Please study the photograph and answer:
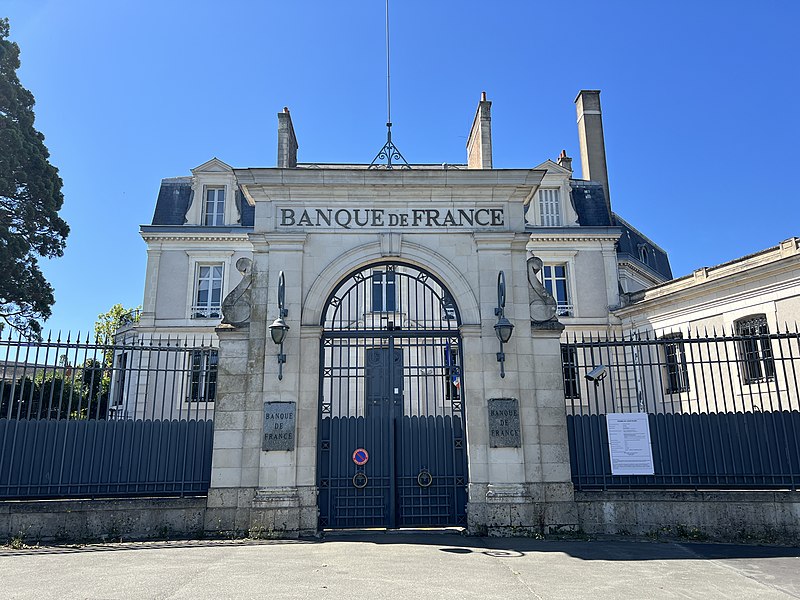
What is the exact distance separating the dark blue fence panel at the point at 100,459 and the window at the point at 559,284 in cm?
1643

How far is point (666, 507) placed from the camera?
8.03 m

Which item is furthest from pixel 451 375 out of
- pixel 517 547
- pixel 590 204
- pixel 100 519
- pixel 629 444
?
pixel 590 204

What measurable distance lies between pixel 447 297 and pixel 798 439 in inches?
218

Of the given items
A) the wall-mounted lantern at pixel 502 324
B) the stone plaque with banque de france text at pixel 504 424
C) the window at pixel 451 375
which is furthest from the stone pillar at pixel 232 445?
the wall-mounted lantern at pixel 502 324

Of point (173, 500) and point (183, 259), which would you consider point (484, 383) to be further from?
point (183, 259)

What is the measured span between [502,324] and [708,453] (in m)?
3.55

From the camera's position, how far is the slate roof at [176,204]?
22125mm

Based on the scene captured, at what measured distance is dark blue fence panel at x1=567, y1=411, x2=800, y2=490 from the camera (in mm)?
8258

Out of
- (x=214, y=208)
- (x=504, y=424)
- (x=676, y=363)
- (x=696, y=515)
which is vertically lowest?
(x=696, y=515)

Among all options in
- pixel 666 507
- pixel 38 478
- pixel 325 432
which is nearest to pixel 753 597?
pixel 666 507

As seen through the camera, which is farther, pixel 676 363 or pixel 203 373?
pixel 203 373

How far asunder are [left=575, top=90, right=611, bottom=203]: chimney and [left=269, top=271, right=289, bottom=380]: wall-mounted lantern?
20.0 meters

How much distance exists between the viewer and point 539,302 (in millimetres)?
9008

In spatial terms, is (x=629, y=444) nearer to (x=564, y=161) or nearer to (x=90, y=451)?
(x=90, y=451)
